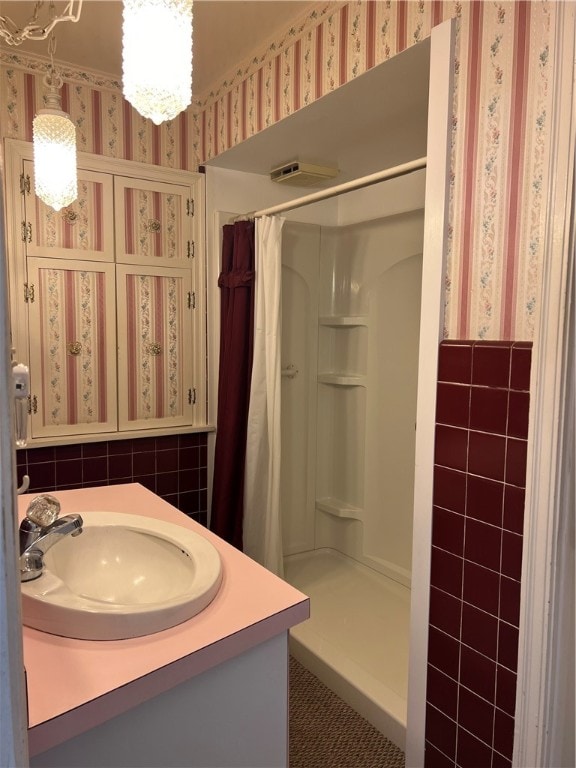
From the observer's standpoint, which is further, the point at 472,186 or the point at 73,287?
the point at 73,287

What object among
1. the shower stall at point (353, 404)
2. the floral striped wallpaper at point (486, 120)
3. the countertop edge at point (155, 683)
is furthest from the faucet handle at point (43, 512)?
the shower stall at point (353, 404)

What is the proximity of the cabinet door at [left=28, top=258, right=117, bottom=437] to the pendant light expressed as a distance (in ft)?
3.51

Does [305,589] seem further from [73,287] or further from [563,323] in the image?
[563,323]

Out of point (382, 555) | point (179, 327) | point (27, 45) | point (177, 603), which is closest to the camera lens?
point (177, 603)

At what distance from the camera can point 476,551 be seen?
1.35m

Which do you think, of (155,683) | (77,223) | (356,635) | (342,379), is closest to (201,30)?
(77,223)

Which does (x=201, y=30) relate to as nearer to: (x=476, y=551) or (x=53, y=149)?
(x=53, y=149)

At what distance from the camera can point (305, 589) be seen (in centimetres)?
270

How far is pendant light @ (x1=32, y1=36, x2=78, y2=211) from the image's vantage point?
122 centimetres

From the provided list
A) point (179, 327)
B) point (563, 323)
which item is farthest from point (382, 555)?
point (563, 323)

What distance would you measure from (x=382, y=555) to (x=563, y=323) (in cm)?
208

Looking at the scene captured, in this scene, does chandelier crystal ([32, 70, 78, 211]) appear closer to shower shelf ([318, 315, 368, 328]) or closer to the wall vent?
the wall vent

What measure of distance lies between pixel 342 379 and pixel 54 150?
2046 mm

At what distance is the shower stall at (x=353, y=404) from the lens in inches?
106
